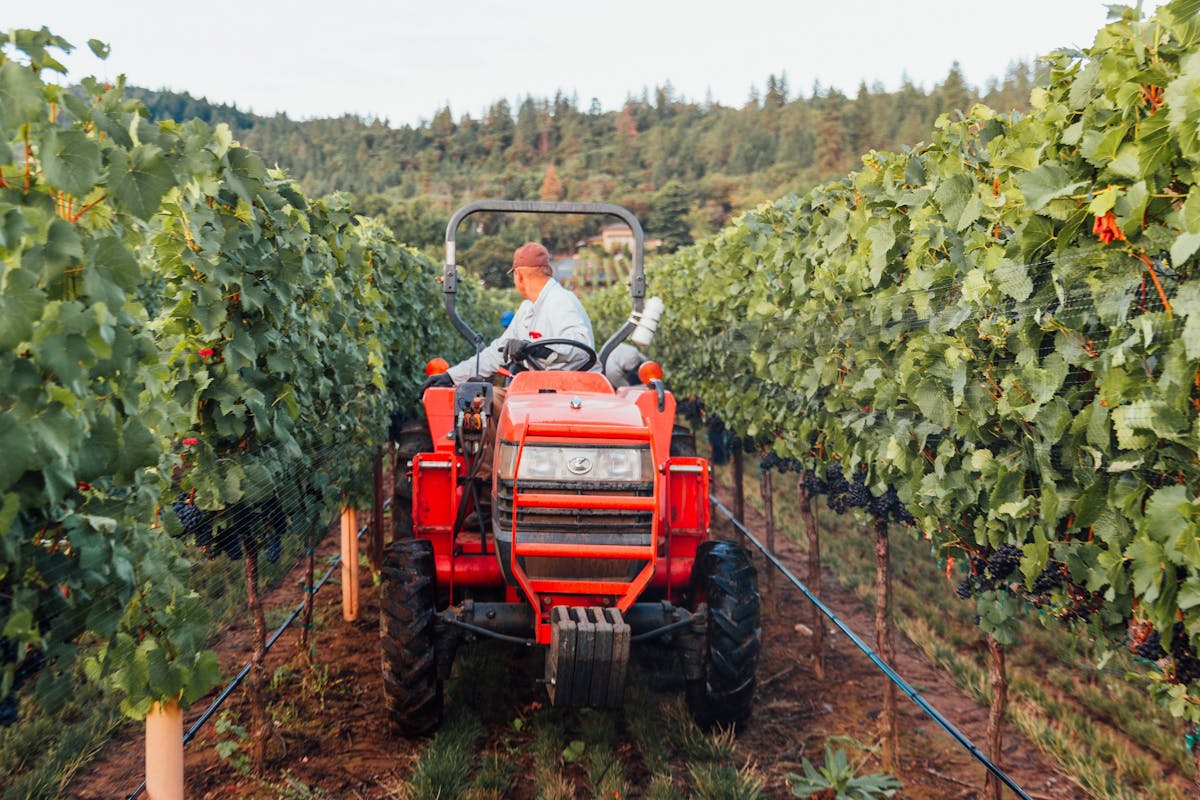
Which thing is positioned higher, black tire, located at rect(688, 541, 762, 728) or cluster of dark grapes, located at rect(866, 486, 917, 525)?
cluster of dark grapes, located at rect(866, 486, 917, 525)

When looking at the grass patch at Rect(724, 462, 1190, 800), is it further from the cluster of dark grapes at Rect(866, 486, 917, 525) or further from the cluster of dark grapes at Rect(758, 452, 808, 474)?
the cluster of dark grapes at Rect(758, 452, 808, 474)

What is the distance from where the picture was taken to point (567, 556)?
3398mm

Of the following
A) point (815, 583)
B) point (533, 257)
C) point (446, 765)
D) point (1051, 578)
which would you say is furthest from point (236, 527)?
point (815, 583)

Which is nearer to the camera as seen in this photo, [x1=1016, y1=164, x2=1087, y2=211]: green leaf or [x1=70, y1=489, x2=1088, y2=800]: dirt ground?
[x1=1016, y1=164, x2=1087, y2=211]: green leaf

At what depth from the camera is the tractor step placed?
306 centimetres

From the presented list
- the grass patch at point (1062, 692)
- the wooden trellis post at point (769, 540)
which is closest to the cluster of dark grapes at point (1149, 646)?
the grass patch at point (1062, 692)

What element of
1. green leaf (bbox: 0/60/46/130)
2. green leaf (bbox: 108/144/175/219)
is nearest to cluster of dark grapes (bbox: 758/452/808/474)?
green leaf (bbox: 108/144/175/219)

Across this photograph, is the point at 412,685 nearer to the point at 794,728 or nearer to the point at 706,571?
the point at 706,571

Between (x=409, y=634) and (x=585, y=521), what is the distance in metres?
0.87

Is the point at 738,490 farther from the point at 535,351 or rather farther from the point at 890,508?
the point at 535,351

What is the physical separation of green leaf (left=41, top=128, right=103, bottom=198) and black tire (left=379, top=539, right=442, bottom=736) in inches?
86.2

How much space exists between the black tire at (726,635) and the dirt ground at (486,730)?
0.25 meters

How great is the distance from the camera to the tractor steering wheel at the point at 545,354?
13.3 feet

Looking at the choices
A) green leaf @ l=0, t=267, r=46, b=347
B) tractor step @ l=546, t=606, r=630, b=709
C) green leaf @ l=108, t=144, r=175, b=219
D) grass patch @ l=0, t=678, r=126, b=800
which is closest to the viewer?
green leaf @ l=0, t=267, r=46, b=347
